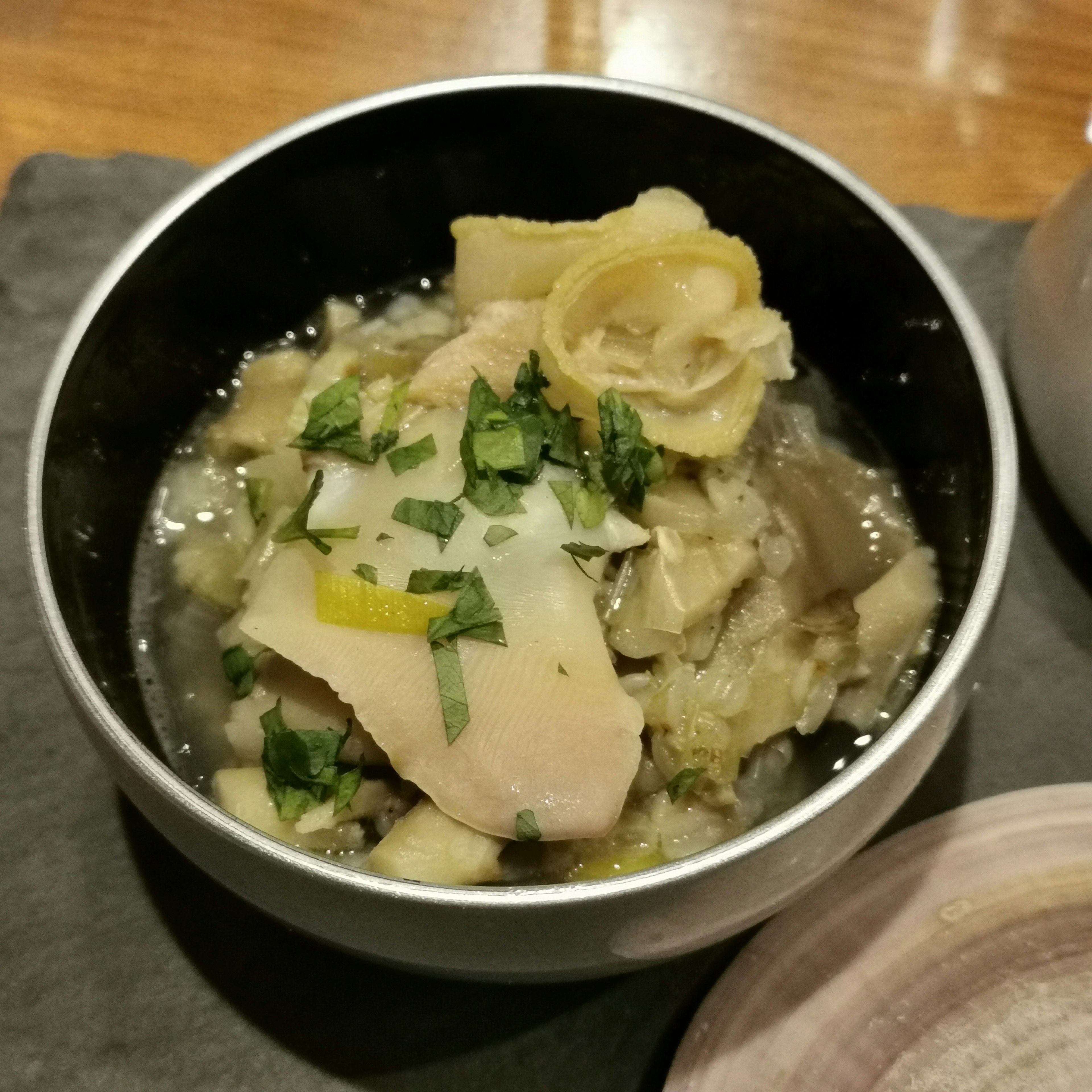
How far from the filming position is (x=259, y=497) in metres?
0.90

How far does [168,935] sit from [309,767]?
0.22 meters

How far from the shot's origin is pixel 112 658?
836mm

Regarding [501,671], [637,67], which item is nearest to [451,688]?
[501,671]

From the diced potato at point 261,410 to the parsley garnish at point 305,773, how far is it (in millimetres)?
308

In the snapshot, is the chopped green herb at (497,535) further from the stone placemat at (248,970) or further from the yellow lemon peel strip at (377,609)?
the stone placemat at (248,970)

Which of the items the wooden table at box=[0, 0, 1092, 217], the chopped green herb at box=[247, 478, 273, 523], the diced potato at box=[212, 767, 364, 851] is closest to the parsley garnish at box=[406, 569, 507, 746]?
the diced potato at box=[212, 767, 364, 851]

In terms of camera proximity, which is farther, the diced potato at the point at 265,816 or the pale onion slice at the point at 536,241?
the pale onion slice at the point at 536,241

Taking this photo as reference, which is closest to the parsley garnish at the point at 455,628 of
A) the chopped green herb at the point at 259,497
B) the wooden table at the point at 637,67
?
the chopped green herb at the point at 259,497

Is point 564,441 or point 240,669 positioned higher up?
point 564,441

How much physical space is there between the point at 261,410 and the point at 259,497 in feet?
0.39

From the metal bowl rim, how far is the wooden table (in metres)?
0.47

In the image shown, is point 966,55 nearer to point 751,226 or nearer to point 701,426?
point 751,226

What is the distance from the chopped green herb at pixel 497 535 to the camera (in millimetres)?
750

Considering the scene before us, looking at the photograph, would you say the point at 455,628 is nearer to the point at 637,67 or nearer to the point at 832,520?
the point at 832,520
